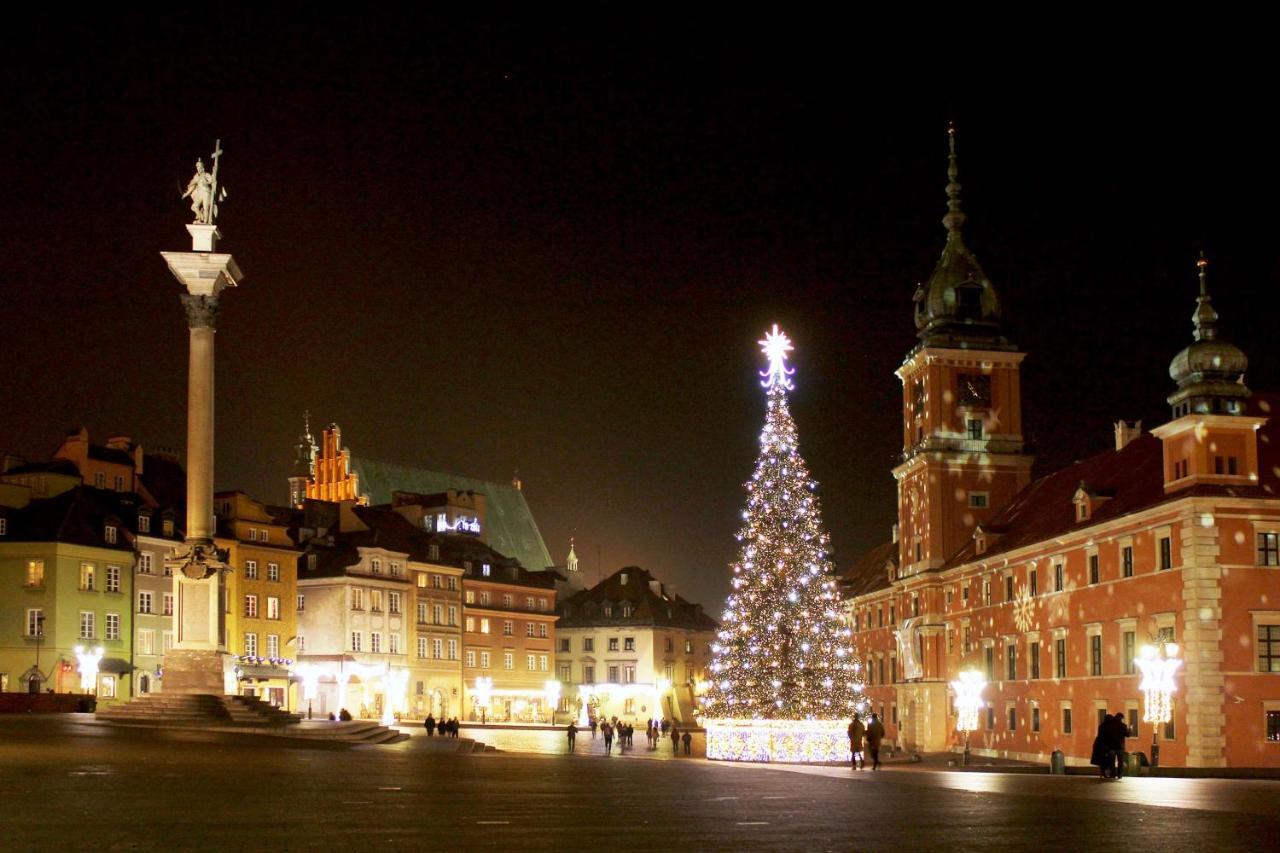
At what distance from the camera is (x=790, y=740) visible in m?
48.4

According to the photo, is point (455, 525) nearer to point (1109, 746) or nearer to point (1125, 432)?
point (1125, 432)

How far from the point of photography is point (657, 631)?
12106 centimetres

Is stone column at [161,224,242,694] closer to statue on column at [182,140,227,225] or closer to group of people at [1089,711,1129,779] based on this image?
statue on column at [182,140,227,225]

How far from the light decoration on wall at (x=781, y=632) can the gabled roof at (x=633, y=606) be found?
72028 mm

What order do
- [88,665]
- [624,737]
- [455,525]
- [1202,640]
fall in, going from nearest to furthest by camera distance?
Answer: [1202,640], [624,737], [88,665], [455,525]

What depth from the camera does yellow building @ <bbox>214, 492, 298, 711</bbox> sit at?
8444 centimetres

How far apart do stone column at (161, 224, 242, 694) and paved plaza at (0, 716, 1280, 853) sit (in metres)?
10.1

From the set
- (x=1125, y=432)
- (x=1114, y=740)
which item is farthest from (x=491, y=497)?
(x=1114, y=740)

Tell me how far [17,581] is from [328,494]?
5229 centimetres

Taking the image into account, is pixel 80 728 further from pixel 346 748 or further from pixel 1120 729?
pixel 1120 729

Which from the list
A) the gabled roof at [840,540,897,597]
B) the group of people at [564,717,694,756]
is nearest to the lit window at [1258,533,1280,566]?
the group of people at [564,717,694,756]

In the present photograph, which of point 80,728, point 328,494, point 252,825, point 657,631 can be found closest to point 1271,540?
point 80,728

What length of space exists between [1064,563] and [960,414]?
18.1m

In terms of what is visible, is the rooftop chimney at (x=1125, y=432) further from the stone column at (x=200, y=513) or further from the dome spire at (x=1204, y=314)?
the stone column at (x=200, y=513)
